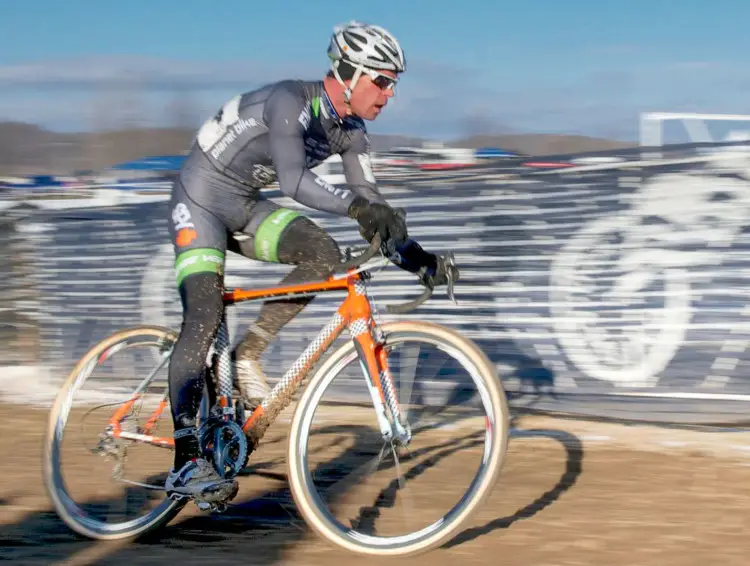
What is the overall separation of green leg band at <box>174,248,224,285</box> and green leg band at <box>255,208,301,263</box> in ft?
0.54

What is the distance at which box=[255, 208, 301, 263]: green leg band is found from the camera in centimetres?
439

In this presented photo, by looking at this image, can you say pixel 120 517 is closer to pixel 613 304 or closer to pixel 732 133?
pixel 613 304

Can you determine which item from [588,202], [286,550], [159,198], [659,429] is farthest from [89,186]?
[286,550]

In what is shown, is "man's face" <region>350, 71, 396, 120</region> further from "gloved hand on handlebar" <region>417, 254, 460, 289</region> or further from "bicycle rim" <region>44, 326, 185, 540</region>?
"bicycle rim" <region>44, 326, 185, 540</region>

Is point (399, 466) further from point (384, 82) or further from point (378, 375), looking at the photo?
point (384, 82)

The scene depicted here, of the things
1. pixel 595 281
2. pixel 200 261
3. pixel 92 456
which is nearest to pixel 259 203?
pixel 200 261

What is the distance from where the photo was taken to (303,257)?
4.33m

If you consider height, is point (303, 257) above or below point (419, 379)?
Answer: above

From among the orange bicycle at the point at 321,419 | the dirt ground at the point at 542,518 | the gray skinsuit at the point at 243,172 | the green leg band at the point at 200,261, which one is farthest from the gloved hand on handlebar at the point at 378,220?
the dirt ground at the point at 542,518

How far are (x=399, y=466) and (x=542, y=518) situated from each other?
0.71m

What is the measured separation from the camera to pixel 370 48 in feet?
13.4

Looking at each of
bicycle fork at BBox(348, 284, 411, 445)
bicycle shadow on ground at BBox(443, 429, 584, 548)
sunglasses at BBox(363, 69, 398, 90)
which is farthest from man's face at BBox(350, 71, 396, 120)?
bicycle shadow on ground at BBox(443, 429, 584, 548)

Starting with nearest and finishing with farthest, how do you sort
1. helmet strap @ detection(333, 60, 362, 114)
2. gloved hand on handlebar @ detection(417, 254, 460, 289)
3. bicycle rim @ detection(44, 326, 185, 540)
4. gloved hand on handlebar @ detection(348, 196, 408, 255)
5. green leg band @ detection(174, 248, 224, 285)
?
1. gloved hand on handlebar @ detection(348, 196, 408, 255)
2. helmet strap @ detection(333, 60, 362, 114)
3. gloved hand on handlebar @ detection(417, 254, 460, 289)
4. green leg band @ detection(174, 248, 224, 285)
5. bicycle rim @ detection(44, 326, 185, 540)

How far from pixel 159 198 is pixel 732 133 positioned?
19.7 feet
